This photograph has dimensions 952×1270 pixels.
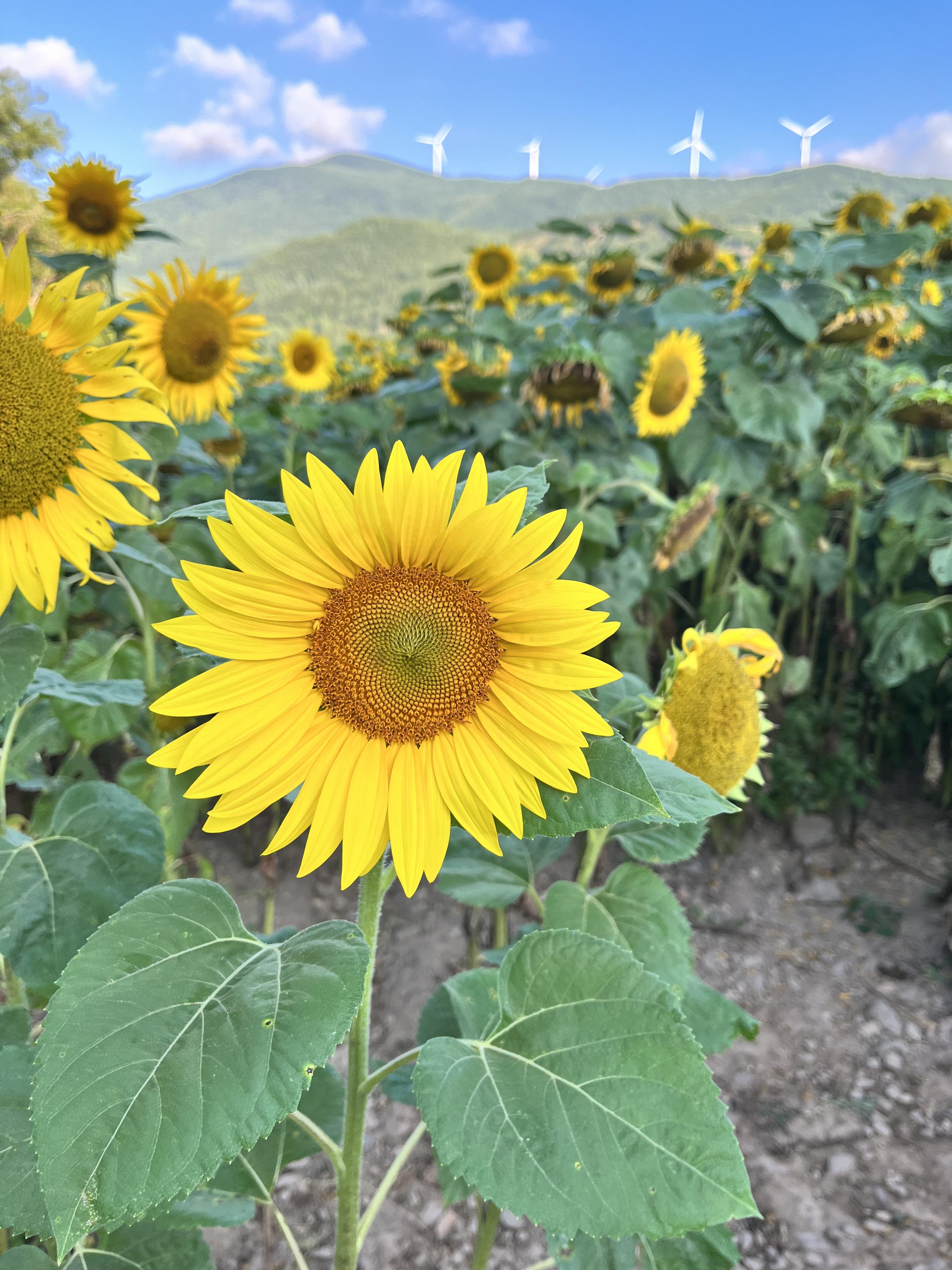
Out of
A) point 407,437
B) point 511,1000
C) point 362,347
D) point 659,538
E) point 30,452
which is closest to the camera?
point 511,1000

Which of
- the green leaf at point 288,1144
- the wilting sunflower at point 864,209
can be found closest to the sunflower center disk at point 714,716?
the green leaf at point 288,1144

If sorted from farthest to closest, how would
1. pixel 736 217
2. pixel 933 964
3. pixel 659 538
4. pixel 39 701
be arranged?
pixel 736 217, pixel 933 964, pixel 659 538, pixel 39 701

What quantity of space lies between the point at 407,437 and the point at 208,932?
2.10 meters

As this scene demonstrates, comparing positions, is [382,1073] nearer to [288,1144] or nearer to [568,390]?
[288,1144]

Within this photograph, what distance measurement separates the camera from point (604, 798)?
65 centimetres

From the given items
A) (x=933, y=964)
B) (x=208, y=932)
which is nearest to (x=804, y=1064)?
(x=933, y=964)

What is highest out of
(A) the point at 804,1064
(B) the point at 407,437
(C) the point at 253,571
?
(B) the point at 407,437

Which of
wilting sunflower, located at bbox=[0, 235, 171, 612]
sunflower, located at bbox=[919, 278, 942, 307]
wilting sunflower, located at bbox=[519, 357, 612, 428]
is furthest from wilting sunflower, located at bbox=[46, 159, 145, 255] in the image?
sunflower, located at bbox=[919, 278, 942, 307]

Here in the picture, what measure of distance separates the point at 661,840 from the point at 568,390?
51.7 inches

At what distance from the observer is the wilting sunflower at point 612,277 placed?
328 centimetres

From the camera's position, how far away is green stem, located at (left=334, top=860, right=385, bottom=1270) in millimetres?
785

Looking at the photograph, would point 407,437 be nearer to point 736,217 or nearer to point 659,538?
point 659,538

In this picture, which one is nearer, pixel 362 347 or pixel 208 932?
pixel 208 932

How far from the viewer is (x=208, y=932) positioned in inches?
28.3
